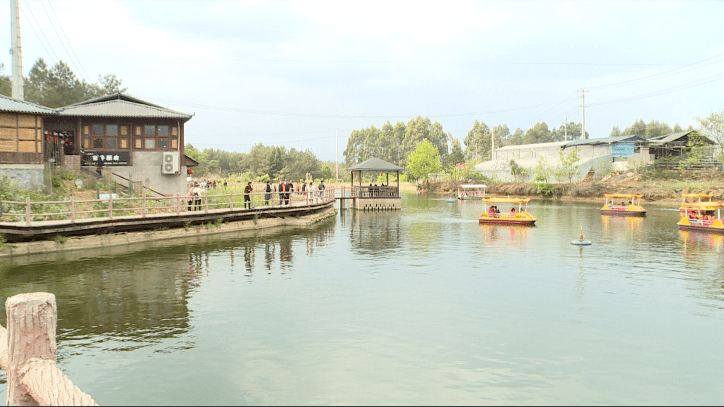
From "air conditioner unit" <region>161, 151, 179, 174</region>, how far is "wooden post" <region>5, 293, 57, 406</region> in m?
32.4

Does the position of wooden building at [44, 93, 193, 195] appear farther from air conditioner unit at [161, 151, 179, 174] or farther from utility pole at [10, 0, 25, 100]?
utility pole at [10, 0, 25, 100]

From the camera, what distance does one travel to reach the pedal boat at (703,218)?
114ft

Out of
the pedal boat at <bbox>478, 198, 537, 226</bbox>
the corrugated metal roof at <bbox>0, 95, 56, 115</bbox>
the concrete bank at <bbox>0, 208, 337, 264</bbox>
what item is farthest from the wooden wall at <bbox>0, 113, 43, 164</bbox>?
the pedal boat at <bbox>478, 198, 537, 226</bbox>

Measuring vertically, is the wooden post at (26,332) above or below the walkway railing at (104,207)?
below

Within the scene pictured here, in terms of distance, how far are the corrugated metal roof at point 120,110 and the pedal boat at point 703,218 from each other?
111ft

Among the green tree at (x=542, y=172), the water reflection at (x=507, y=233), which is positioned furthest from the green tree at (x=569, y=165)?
the water reflection at (x=507, y=233)

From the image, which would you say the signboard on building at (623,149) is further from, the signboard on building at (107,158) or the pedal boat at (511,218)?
the signboard on building at (107,158)

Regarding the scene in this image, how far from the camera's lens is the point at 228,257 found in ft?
78.7

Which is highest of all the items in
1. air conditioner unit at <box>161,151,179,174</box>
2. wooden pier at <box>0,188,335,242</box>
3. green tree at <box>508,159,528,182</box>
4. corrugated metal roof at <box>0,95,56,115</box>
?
corrugated metal roof at <box>0,95,56,115</box>

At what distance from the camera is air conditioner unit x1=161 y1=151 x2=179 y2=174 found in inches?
1462

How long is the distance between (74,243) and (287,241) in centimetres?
1029

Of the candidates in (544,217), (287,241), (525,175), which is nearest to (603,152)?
(525,175)

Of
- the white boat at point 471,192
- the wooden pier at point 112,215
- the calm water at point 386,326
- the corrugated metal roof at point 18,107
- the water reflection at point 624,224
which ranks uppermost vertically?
the corrugated metal roof at point 18,107

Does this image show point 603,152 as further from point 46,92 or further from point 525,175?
point 46,92
